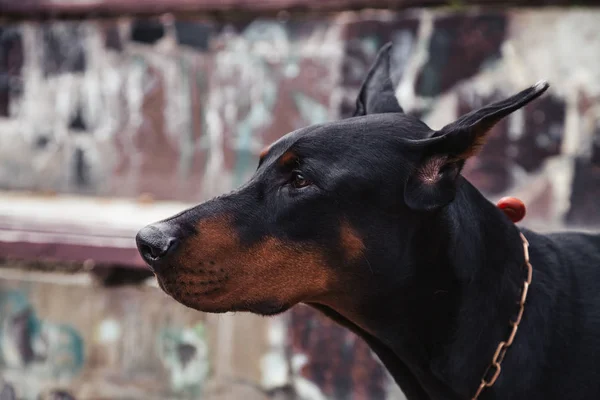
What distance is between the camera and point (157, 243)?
2.20m

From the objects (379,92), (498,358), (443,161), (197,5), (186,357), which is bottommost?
(186,357)

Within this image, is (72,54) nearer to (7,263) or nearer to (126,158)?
(126,158)

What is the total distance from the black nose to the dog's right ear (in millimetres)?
1076

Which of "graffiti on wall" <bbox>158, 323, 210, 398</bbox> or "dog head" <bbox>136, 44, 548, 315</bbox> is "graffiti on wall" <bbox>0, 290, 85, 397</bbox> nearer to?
"graffiti on wall" <bbox>158, 323, 210, 398</bbox>

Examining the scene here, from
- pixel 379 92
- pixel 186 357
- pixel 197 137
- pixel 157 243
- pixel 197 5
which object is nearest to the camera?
pixel 157 243

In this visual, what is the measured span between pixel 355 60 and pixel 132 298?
2.60 metres

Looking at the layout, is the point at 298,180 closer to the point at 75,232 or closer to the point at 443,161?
the point at 443,161

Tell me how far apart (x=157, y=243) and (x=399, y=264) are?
2.69ft

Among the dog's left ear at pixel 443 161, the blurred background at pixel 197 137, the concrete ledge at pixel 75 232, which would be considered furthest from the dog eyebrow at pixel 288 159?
the concrete ledge at pixel 75 232

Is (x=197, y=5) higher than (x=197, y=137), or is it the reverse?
(x=197, y=5)

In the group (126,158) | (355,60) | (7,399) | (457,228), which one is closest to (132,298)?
(7,399)

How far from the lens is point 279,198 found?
2359 millimetres

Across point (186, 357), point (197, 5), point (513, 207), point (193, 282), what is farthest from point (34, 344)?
point (513, 207)

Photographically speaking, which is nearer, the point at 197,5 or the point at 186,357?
the point at 186,357
